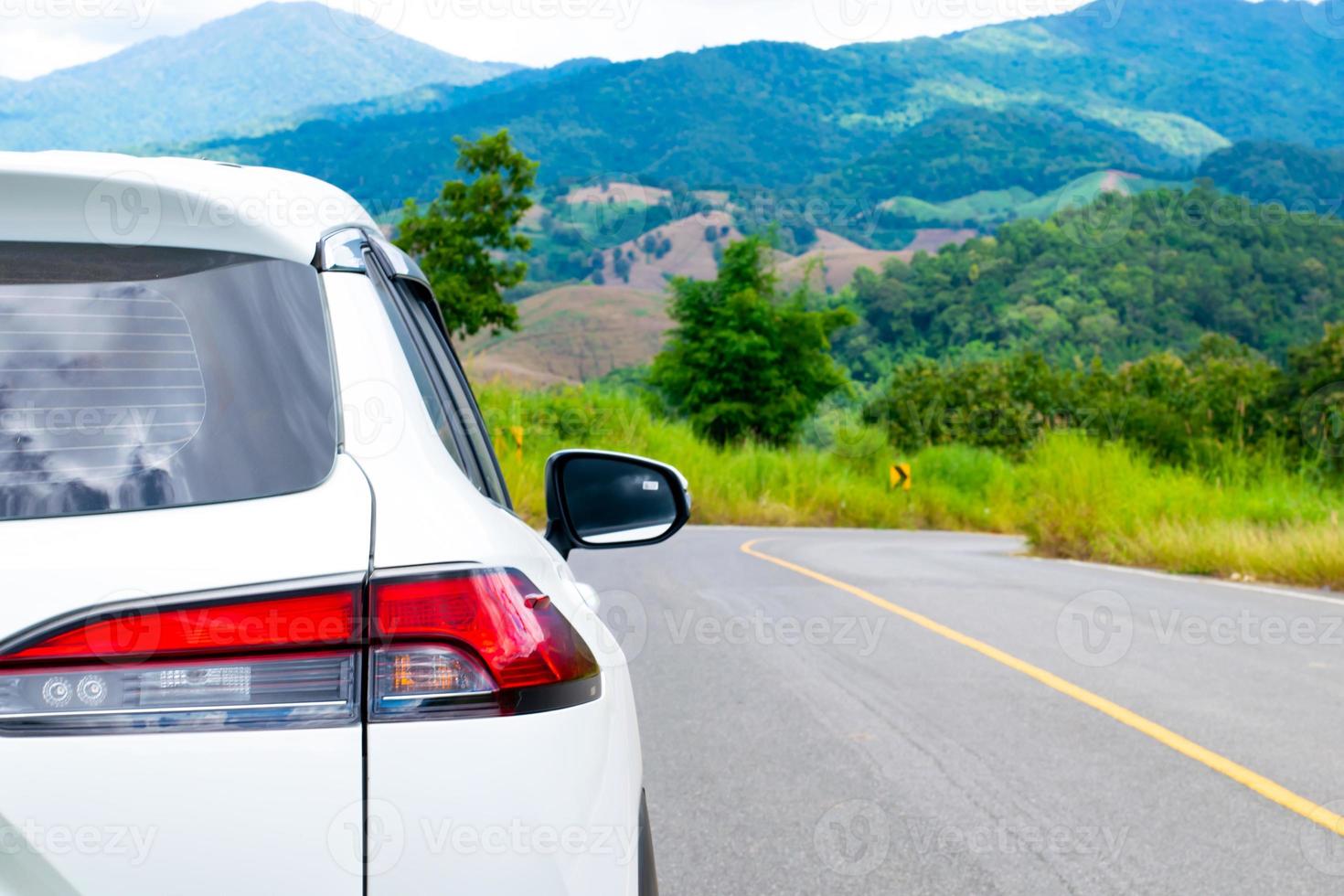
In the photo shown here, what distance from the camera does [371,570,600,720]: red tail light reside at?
1369mm

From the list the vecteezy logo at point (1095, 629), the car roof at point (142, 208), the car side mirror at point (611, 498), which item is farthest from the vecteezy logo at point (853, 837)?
the vecteezy logo at point (1095, 629)

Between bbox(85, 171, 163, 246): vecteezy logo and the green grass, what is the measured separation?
40.5 ft

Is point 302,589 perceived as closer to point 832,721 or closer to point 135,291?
point 135,291

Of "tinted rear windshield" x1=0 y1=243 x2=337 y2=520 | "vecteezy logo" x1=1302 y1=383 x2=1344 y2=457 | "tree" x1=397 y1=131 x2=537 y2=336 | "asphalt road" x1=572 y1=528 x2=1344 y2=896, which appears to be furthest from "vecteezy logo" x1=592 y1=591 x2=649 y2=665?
"tree" x1=397 y1=131 x2=537 y2=336

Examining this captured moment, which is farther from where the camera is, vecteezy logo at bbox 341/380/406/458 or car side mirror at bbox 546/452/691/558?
car side mirror at bbox 546/452/691/558

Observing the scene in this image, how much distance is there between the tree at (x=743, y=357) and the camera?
242 ft

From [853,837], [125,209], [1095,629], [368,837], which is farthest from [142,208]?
[1095,629]

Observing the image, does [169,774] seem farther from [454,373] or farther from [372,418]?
[454,373]

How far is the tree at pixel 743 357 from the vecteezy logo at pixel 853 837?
67801 millimetres

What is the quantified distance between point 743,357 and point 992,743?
69.1 m

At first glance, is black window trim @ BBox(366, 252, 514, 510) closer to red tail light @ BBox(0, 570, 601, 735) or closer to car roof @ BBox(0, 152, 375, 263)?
car roof @ BBox(0, 152, 375, 263)

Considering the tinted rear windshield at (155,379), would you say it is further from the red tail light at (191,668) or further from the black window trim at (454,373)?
the black window trim at (454,373)

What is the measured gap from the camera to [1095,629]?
865 cm

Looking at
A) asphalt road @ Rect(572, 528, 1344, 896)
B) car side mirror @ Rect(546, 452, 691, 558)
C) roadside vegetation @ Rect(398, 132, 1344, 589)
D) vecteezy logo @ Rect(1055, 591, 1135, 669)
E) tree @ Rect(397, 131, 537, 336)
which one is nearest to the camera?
car side mirror @ Rect(546, 452, 691, 558)
